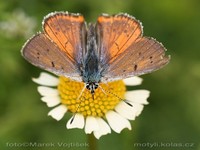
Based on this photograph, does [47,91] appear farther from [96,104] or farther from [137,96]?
[137,96]

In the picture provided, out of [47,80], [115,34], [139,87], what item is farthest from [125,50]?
[139,87]

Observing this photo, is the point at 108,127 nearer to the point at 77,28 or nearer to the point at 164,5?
the point at 77,28

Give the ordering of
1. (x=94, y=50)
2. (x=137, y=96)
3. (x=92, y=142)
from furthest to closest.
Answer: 1. (x=137, y=96)
2. (x=94, y=50)
3. (x=92, y=142)

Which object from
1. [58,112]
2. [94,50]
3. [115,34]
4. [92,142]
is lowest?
[92,142]

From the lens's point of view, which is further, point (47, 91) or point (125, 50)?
point (47, 91)

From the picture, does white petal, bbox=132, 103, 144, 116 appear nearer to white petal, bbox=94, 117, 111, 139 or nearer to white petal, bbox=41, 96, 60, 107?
white petal, bbox=94, 117, 111, 139

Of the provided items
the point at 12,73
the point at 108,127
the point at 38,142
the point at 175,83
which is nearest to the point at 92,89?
the point at 108,127

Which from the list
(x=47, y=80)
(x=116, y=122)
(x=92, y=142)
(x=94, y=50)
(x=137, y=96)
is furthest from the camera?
(x=47, y=80)
